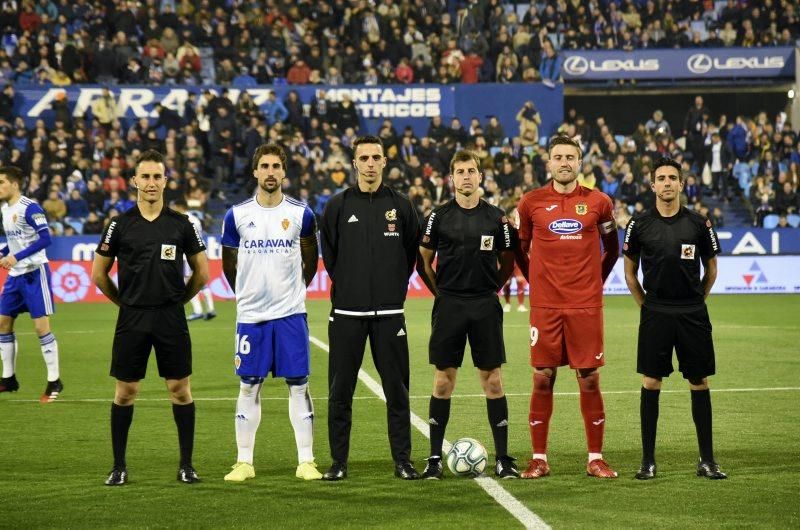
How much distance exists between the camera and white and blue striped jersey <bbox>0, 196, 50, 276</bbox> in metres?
11.8

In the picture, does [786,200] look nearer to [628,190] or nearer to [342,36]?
[628,190]

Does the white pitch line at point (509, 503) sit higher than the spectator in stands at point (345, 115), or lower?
lower

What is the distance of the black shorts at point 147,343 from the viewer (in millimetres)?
7789

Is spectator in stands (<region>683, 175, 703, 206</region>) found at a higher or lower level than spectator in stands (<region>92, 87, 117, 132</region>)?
lower

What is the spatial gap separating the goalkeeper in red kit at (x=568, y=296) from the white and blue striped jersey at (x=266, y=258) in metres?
1.67

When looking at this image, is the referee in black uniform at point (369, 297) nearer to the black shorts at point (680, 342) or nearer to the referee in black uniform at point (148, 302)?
the referee in black uniform at point (148, 302)

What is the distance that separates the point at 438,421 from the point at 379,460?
740 mm

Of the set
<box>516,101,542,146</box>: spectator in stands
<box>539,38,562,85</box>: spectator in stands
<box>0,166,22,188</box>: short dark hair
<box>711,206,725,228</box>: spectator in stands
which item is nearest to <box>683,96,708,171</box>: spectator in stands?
<box>711,206,725,228</box>: spectator in stands

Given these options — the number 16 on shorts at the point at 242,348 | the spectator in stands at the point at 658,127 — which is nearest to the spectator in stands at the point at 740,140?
the spectator in stands at the point at 658,127

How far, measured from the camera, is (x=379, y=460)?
338 inches

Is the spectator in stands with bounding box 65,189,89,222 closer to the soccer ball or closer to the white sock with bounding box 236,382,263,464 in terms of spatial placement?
the white sock with bounding box 236,382,263,464

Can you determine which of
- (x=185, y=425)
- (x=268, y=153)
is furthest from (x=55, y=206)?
(x=268, y=153)

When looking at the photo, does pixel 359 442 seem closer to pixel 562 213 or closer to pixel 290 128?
pixel 562 213

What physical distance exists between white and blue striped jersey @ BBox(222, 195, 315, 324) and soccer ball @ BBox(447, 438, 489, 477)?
1460mm
